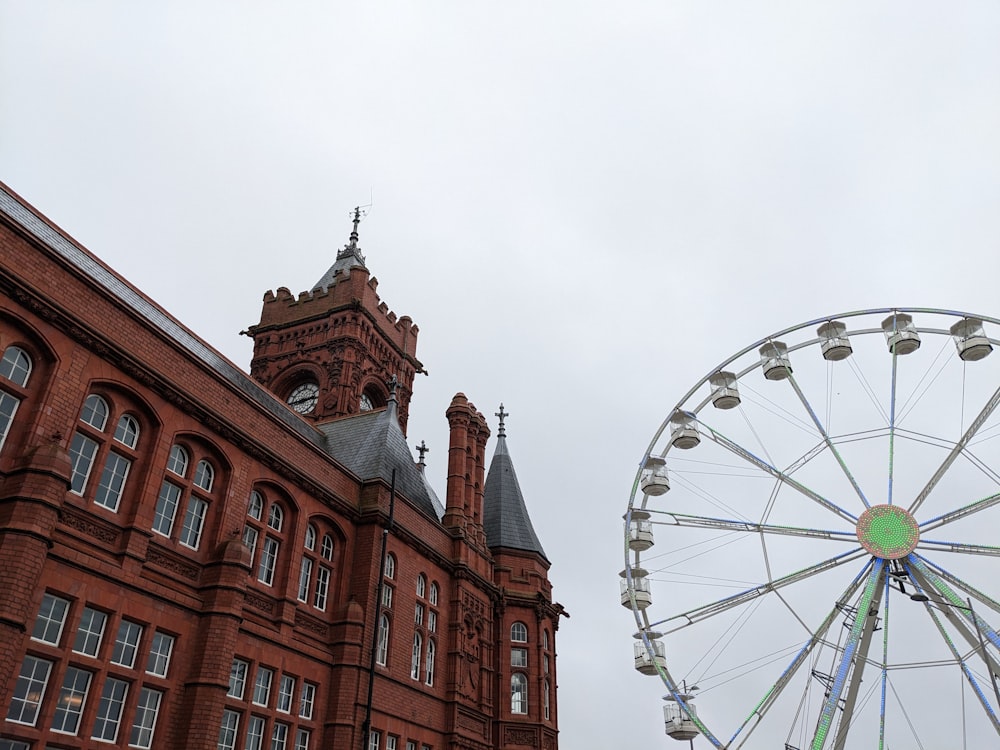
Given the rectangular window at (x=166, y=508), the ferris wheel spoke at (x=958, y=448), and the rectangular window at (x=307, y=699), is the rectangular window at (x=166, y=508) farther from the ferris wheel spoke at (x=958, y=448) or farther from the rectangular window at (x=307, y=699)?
the ferris wheel spoke at (x=958, y=448)

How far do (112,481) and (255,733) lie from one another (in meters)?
7.56

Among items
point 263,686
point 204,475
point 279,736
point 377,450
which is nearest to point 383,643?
point 279,736

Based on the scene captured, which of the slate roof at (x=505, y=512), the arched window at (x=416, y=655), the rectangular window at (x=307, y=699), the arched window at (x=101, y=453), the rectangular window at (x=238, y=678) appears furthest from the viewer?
the slate roof at (x=505, y=512)

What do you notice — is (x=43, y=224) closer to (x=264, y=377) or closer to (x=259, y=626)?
(x=259, y=626)

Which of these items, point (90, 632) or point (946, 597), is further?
point (946, 597)

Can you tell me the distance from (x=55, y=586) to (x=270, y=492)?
746cm

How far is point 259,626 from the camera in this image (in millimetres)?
21375

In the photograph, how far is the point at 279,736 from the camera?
2158 cm

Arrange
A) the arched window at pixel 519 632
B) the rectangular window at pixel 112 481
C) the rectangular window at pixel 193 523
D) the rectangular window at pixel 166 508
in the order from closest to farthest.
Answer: the rectangular window at pixel 112 481, the rectangular window at pixel 166 508, the rectangular window at pixel 193 523, the arched window at pixel 519 632

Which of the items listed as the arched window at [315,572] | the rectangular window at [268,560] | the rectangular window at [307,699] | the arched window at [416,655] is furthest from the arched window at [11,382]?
the arched window at [416,655]

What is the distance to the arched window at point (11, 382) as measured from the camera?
16266mm

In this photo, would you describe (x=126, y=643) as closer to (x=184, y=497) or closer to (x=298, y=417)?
(x=184, y=497)

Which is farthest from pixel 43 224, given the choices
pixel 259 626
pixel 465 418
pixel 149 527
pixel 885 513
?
pixel 885 513

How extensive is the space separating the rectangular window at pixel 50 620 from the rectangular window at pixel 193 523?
147 inches
